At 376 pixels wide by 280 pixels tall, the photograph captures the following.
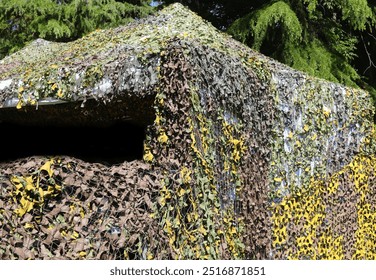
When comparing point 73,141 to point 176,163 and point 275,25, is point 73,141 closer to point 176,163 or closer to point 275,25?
point 176,163

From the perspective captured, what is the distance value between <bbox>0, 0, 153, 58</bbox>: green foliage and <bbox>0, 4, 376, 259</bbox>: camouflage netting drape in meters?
5.77

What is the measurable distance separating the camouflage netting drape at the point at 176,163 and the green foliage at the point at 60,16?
18.9 feet

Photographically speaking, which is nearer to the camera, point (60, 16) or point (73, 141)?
point (73, 141)

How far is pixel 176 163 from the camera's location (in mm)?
2969

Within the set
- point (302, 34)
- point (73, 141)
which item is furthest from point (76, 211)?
point (302, 34)

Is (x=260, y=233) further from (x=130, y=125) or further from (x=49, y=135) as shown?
(x=49, y=135)

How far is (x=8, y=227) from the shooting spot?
225 cm

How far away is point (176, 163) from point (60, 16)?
8.41 m

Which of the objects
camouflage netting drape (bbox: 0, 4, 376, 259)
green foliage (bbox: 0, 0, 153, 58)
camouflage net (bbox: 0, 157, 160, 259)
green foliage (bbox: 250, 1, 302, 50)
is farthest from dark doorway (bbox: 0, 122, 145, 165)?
green foliage (bbox: 0, 0, 153, 58)

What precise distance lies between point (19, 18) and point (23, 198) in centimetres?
966

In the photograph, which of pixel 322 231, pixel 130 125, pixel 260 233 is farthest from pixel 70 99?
pixel 322 231

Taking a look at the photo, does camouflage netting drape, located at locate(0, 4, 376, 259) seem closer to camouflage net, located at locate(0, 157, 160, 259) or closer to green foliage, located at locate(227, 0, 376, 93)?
camouflage net, located at locate(0, 157, 160, 259)

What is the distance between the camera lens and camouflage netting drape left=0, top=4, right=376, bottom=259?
2.52 metres
